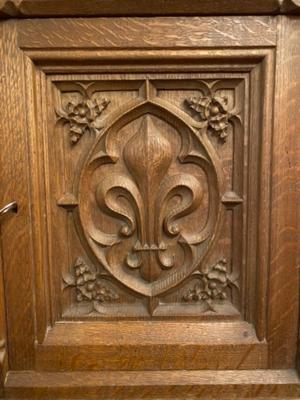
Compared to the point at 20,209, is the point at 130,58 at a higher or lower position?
higher

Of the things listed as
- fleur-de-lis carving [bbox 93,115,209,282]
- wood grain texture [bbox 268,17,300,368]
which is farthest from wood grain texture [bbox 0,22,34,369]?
wood grain texture [bbox 268,17,300,368]

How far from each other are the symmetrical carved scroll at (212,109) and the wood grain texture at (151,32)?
8cm

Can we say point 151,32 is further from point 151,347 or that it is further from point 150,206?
point 151,347

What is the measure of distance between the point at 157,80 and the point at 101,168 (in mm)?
166

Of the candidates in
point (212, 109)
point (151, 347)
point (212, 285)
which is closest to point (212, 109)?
point (212, 109)

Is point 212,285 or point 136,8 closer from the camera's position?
point 136,8

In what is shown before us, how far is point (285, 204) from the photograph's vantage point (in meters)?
0.64

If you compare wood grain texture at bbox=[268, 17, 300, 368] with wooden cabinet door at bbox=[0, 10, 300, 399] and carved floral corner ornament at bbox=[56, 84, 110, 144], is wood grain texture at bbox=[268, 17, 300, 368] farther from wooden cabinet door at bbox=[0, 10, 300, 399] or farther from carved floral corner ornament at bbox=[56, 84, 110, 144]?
carved floral corner ornament at bbox=[56, 84, 110, 144]

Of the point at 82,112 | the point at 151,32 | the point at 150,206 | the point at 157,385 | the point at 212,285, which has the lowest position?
the point at 157,385

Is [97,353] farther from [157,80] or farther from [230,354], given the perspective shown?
[157,80]

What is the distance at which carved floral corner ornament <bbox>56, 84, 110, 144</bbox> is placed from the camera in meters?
0.64

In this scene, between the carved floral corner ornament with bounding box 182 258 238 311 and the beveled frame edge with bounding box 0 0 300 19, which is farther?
the carved floral corner ornament with bounding box 182 258 238 311

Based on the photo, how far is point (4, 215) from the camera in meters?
0.64

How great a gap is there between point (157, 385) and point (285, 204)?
0.37m
